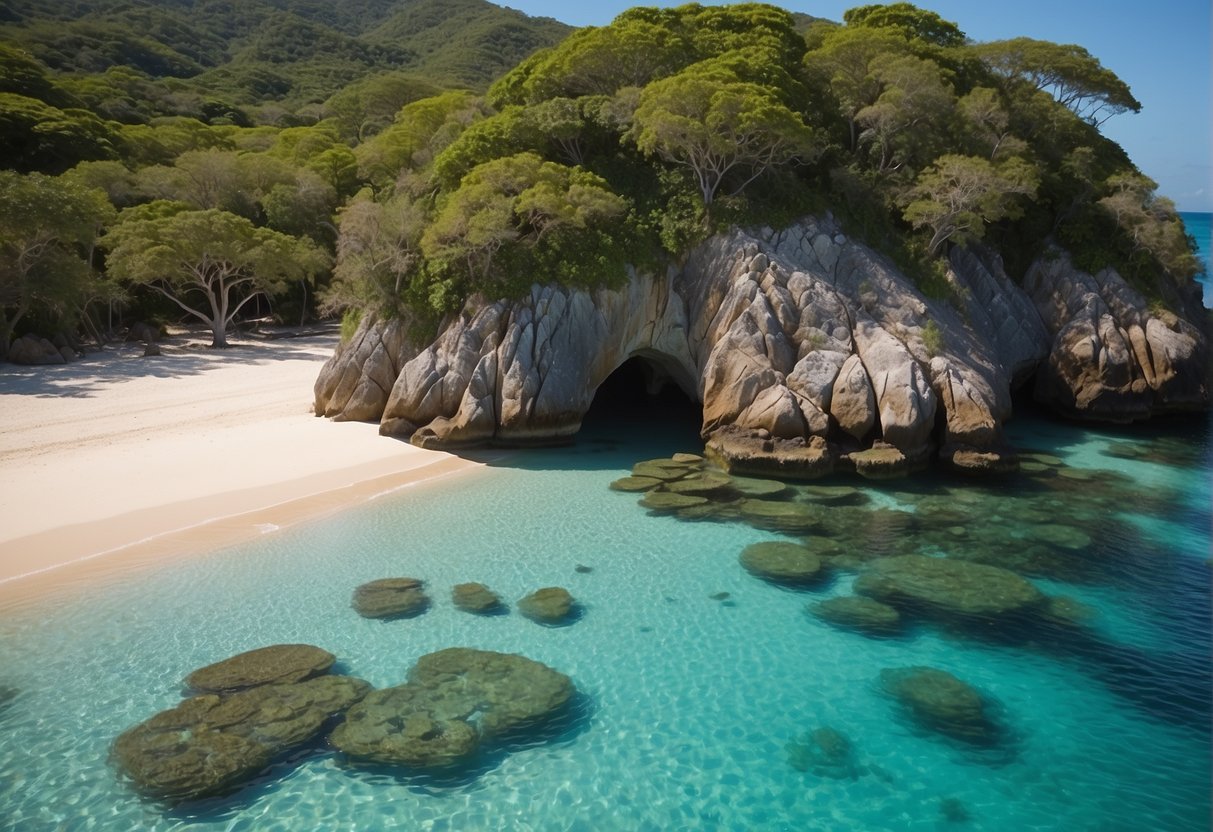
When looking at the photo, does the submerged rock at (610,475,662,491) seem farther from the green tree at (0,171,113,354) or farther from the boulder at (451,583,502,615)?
the green tree at (0,171,113,354)

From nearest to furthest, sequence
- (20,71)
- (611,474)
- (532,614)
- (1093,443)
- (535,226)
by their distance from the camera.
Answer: (532,614), (611,474), (535,226), (1093,443), (20,71)

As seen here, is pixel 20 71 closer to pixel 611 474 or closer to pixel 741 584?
pixel 611 474

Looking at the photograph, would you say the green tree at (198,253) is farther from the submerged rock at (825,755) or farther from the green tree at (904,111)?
the submerged rock at (825,755)

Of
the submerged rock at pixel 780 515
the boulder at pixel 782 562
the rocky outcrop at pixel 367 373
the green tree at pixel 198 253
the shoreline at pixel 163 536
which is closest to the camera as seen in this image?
the shoreline at pixel 163 536

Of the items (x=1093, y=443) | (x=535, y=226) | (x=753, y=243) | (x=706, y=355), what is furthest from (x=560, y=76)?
(x=1093, y=443)

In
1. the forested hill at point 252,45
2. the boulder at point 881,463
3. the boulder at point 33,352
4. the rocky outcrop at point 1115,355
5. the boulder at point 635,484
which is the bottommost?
the boulder at point 635,484

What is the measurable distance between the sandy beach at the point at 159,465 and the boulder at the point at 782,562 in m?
9.45

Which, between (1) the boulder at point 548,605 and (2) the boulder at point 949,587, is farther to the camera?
(2) the boulder at point 949,587

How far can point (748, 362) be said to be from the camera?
22.6m

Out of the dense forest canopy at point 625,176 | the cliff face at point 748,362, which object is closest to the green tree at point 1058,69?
the dense forest canopy at point 625,176

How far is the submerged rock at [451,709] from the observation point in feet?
31.0

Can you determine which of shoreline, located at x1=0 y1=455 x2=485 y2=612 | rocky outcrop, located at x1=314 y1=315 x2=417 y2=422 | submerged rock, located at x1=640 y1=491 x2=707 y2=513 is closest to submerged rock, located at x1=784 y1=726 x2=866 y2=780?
submerged rock, located at x1=640 y1=491 x2=707 y2=513

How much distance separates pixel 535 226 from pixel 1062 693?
1957 centimetres

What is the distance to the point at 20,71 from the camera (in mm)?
47656
